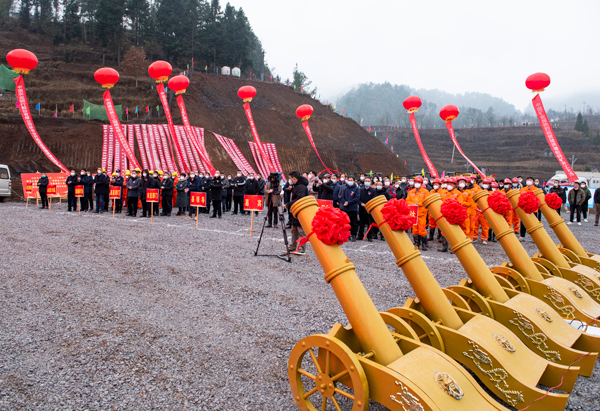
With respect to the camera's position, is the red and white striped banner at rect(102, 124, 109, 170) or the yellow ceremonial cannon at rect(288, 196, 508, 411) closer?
the yellow ceremonial cannon at rect(288, 196, 508, 411)

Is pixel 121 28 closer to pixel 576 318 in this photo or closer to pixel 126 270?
pixel 126 270

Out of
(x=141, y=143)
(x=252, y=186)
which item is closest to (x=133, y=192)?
(x=252, y=186)

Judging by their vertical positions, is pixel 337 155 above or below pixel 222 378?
above

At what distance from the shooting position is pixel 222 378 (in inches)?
108

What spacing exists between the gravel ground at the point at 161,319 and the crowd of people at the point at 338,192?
69.3 inches

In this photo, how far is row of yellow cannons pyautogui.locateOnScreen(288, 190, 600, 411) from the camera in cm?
187

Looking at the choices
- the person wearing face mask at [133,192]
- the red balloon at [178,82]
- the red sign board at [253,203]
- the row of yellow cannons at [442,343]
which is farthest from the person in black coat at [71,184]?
the row of yellow cannons at [442,343]

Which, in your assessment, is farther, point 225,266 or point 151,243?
point 151,243

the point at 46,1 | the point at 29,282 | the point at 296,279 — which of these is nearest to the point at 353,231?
the point at 296,279

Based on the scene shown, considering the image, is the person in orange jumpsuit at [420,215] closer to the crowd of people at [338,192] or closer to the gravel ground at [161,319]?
the crowd of people at [338,192]

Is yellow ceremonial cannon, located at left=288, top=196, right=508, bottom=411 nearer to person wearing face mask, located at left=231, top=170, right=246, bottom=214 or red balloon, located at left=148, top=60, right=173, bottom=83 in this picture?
person wearing face mask, located at left=231, top=170, right=246, bottom=214

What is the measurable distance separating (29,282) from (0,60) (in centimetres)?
4827

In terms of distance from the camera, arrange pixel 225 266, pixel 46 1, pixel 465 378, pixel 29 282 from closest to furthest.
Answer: pixel 465 378 < pixel 29 282 < pixel 225 266 < pixel 46 1

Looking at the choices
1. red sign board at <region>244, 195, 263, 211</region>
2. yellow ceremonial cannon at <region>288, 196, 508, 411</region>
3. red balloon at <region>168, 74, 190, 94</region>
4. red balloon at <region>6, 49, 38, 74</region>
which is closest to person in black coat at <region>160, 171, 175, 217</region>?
red sign board at <region>244, 195, 263, 211</region>
